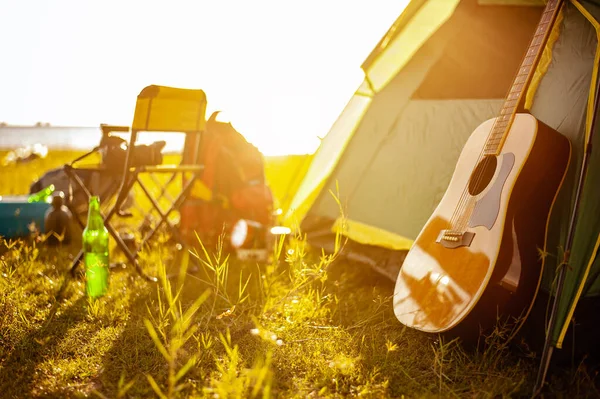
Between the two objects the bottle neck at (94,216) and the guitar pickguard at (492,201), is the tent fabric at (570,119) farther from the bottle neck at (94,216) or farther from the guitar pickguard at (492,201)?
the bottle neck at (94,216)

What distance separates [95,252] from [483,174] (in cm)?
215

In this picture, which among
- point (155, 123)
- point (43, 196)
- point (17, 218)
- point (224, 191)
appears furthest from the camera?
point (43, 196)

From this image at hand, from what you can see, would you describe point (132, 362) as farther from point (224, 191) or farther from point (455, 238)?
point (224, 191)

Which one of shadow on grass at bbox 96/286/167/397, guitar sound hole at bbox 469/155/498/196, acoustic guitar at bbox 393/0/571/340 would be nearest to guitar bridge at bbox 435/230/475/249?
acoustic guitar at bbox 393/0/571/340

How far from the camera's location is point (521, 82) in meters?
2.22

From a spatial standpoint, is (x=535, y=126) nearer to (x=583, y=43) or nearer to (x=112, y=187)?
(x=583, y=43)

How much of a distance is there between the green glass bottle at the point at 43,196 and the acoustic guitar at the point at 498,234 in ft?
10.4

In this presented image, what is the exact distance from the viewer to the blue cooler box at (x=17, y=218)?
3.84m

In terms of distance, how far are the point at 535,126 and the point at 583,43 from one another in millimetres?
542

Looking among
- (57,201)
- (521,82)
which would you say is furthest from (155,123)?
(521,82)

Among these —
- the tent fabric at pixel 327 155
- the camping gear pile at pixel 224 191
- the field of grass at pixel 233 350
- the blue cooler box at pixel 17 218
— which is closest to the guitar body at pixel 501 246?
the field of grass at pixel 233 350

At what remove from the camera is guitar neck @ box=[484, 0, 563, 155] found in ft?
7.10

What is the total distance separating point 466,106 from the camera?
2840 millimetres

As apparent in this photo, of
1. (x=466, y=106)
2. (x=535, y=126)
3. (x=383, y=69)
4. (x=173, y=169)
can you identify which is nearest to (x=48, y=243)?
(x=173, y=169)
